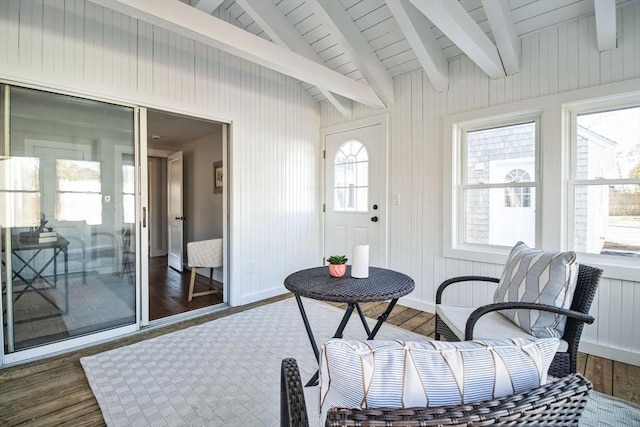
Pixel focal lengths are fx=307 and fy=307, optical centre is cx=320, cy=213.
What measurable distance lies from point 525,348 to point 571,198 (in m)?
2.44

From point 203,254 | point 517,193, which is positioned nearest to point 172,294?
point 203,254

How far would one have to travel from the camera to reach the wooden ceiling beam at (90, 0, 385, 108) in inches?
74.1

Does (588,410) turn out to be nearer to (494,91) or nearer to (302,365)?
(302,365)

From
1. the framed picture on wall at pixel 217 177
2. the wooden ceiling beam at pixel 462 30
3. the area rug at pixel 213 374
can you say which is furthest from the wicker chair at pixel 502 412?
the framed picture on wall at pixel 217 177

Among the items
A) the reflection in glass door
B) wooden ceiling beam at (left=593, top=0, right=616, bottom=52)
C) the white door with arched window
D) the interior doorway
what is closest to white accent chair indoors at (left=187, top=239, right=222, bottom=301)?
the interior doorway

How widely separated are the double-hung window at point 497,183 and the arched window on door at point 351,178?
1140mm

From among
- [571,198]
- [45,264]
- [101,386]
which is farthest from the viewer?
[571,198]

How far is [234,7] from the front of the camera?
11.1 feet

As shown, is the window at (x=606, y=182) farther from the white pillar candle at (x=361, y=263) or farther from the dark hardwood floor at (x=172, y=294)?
the dark hardwood floor at (x=172, y=294)

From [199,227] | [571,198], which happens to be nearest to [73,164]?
[199,227]

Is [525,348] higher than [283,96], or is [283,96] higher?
[283,96]

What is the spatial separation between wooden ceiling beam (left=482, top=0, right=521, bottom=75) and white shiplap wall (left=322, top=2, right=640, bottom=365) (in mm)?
111

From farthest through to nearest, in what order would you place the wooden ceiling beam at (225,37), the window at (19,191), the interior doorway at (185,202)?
the interior doorway at (185,202), the window at (19,191), the wooden ceiling beam at (225,37)

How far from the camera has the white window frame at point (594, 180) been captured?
2.26 metres
